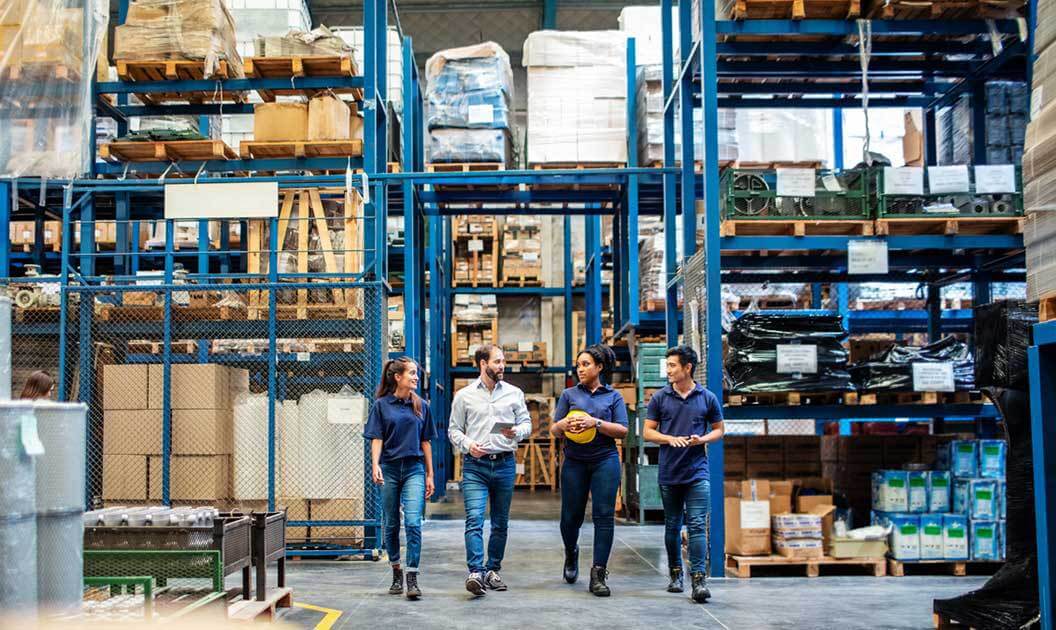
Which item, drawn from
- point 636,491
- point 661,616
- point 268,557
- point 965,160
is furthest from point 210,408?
point 965,160

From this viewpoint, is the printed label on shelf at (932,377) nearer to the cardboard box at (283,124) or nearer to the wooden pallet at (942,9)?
the wooden pallet at (942,9)

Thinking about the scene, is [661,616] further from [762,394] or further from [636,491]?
[636,491]

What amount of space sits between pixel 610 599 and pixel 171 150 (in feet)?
25.6

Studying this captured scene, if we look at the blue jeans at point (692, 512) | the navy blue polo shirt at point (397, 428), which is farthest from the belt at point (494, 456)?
the blue jeans at point (692, 512)

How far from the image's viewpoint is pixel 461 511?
52.3ft

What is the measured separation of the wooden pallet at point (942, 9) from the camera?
9273 mm

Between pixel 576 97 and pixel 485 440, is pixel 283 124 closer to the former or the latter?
pixel 576 97

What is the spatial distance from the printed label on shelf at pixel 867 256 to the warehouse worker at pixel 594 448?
2663 mm

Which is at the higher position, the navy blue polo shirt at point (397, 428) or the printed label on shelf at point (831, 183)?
the printed label on shelf at point (831, 183)

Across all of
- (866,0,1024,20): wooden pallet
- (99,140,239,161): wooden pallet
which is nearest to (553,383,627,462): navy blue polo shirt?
(866,0,1024,20): wooden pallet

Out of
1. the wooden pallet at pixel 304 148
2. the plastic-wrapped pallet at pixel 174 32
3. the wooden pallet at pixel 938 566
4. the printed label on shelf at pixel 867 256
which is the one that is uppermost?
the plastic-wrapped pallet at pixel 174 32

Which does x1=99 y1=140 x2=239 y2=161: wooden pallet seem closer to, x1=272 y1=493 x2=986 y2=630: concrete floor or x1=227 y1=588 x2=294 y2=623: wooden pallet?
x1=272 y1=493 x2=986 y2=630: concrete floor

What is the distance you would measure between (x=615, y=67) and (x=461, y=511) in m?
6.78

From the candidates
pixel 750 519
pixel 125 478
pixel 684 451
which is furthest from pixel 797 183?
pixel 125 478
